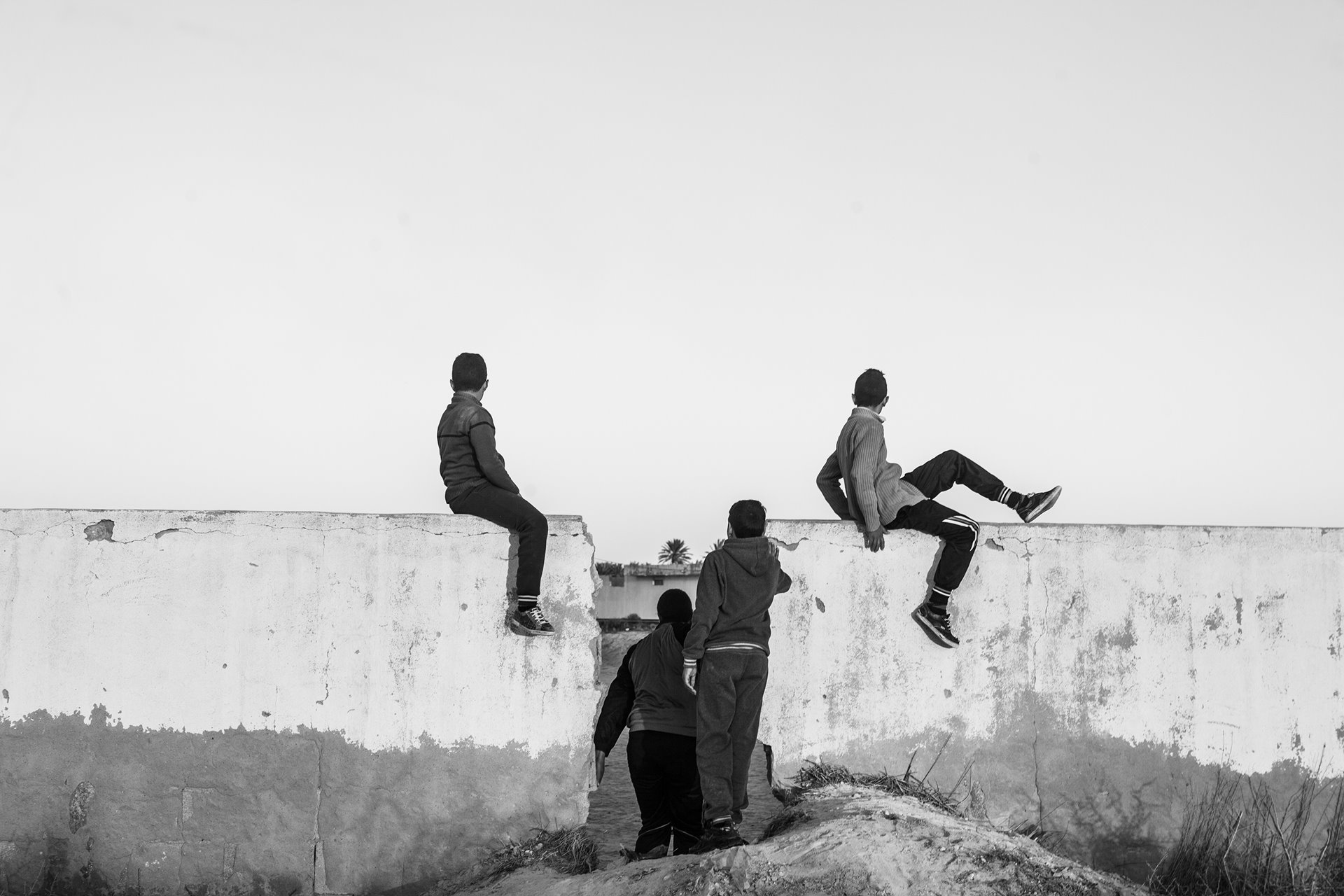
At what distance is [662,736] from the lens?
5.43 m

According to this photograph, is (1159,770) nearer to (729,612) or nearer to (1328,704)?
(1328,704)

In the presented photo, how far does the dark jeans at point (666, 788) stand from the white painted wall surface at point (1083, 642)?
469 millimetres

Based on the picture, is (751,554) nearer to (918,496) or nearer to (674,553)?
(918,496)

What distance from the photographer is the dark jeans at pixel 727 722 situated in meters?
5.00

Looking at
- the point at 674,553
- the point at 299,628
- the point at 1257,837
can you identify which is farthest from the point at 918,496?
the point at 674,553

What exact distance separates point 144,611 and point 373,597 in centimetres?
116

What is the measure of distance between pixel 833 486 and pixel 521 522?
5.52ft

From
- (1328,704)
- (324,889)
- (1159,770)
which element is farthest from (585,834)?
(1328,704)

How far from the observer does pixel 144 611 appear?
552 cm

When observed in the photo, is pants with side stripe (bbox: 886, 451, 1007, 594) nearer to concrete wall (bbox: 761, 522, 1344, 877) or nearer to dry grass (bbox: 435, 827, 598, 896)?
concrete wall (bbox: 761, 522, 1344, 877)

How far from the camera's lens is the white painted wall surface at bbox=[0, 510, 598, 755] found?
545 centimetres

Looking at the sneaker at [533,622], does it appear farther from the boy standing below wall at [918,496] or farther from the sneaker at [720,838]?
the boy standing below wall at [918,496]

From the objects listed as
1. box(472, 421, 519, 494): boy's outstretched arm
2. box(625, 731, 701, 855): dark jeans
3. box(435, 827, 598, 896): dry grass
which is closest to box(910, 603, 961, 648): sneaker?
box(625, 731, 701, 855): dark jeans

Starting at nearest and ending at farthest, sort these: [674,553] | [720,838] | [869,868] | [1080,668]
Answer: [869,868] → [720,838] → [1080,668] → [674,553]
